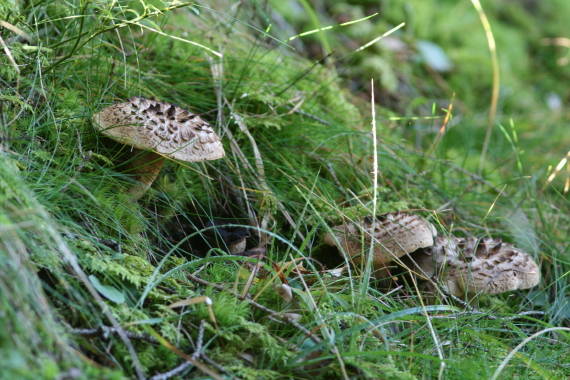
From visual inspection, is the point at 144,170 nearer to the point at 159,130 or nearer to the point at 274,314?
the point at 159,130

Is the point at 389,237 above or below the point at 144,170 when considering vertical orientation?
below

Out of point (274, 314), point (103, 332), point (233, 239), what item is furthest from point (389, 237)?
point (103, 332)

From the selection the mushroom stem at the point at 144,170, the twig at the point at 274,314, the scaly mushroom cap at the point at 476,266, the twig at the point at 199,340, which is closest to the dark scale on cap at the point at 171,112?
the mushroom stem at the point at 144,170

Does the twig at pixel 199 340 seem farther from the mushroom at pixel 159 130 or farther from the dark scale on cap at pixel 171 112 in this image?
the dark scale on cap at pixel 171 112

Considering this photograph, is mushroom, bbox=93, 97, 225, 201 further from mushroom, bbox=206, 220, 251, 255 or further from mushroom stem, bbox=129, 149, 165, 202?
mushroom, bbox=206, 220, 251, 255

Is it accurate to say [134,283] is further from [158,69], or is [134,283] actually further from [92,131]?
[158,69]

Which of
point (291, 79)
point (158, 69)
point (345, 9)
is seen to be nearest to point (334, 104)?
point (291, 79)

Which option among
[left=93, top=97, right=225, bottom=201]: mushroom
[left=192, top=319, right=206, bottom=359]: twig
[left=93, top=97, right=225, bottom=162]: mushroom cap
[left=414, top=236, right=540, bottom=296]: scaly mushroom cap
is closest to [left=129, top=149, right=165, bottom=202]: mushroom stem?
[left=93, top=97, right=225, bottom=201]: mushroom
